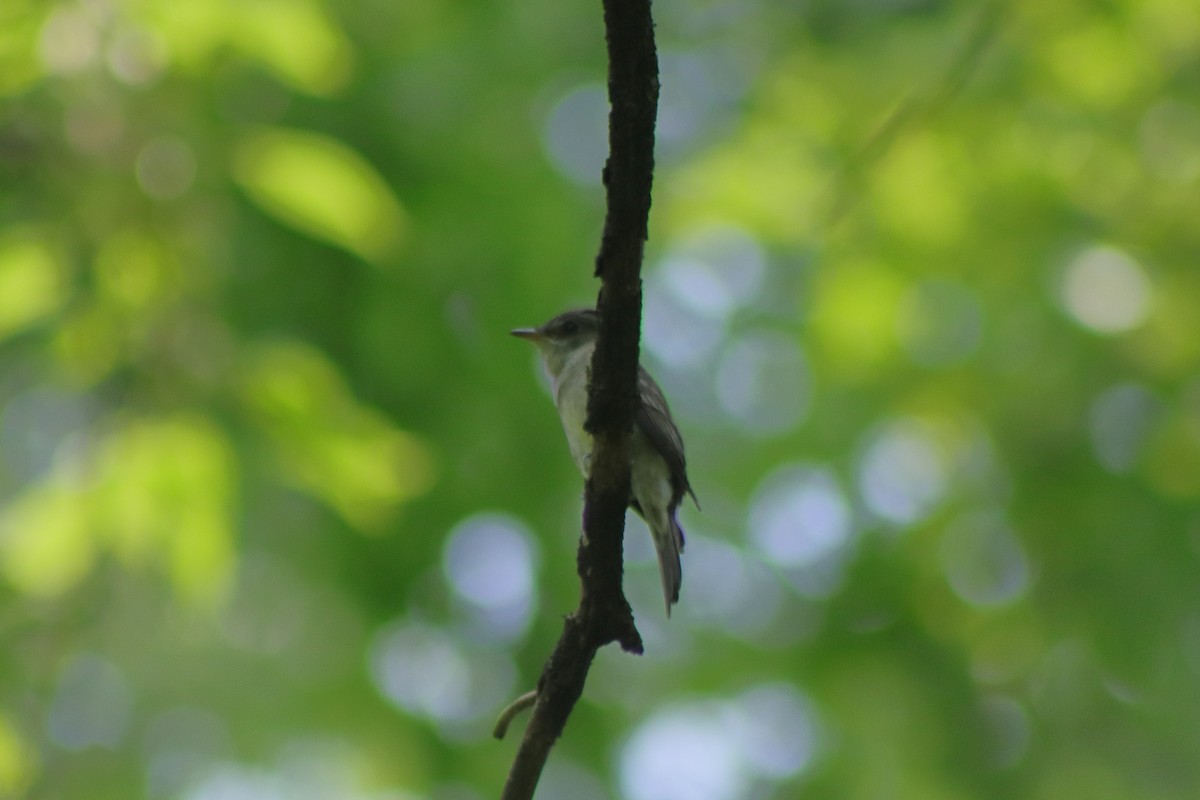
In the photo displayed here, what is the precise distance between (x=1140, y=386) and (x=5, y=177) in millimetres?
6020

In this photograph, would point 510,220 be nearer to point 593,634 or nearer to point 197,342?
point 197,342

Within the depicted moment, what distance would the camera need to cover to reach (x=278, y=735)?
24.9 feet

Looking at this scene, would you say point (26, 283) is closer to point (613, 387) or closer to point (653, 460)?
point (613, 387)

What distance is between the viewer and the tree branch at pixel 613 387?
238cm

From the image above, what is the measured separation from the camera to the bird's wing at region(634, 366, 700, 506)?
409 cm

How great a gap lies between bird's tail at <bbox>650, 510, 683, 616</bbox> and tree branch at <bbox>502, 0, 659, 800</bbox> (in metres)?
0.98

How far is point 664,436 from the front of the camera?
4.13 meters

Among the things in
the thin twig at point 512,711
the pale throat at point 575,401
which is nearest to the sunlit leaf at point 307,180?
the pale throat at point 575,401

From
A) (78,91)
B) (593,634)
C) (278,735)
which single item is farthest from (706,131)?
(593,634)

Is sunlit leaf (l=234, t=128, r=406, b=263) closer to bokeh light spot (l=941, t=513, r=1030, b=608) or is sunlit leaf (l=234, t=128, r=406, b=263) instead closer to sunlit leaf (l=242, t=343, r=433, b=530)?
sunlit leaf (l=242, t=343, r=433, b=530)

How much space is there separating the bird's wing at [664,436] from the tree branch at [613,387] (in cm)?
113

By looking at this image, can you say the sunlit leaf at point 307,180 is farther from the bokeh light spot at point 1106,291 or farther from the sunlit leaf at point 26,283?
the bokeh light spot at point 1106,291

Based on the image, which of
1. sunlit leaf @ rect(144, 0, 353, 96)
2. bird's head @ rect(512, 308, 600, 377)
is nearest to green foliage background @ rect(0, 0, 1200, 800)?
sunlit leaf @ rect(144, 0, 353, 96)

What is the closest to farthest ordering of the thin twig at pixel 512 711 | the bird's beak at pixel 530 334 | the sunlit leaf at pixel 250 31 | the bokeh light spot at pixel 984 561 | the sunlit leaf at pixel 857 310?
1. the thin twig at pixel 512 711
2. the sunlit leaf at pixel 250 31
3. the bird's beak at pixel 530 334
4. the sunlit leaf at pixel 857 310
5. the bokeh light spot at pixel 984 561
